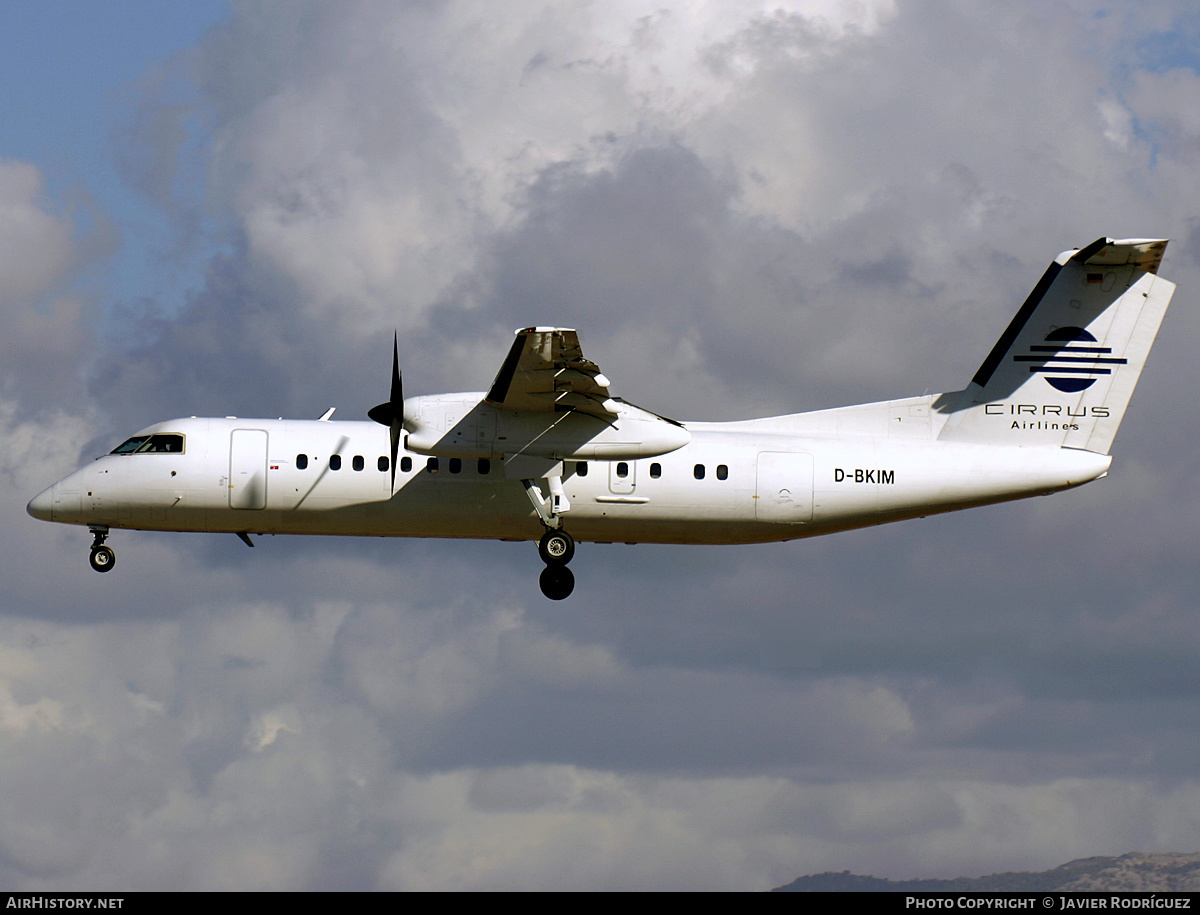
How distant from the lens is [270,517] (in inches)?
926

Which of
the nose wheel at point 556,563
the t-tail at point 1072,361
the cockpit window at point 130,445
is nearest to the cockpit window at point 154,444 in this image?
the cockpit window at point 130,445

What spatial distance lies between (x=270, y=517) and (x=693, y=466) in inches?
277

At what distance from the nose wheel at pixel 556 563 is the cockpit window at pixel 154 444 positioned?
6279 mm

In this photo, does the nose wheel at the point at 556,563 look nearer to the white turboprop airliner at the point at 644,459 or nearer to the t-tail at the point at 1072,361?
the white turboprop airliner at the point at 644,459

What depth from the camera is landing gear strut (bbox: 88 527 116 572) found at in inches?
957

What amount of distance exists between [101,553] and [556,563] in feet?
25.9

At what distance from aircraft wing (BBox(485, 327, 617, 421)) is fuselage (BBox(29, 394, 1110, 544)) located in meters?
1.27

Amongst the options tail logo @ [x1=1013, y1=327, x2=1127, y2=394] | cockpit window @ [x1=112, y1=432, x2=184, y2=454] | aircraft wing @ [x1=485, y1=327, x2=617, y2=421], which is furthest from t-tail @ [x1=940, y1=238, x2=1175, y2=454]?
cockpit window @ [x1=112, y1=432, x2=184, y2=454]

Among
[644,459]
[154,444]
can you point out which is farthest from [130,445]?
[644,459]

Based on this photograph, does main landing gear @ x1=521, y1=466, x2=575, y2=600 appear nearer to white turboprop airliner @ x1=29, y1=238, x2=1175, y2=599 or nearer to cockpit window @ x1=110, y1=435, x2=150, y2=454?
white turboprop airliner @ x1=29, y1=238, x2=1175, y2=599

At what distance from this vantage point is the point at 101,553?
80.2 feet
